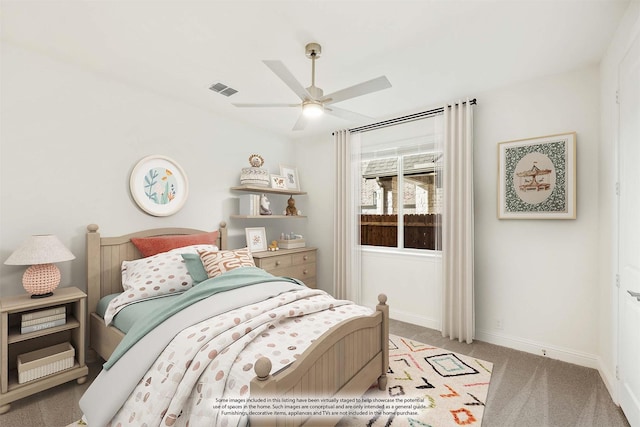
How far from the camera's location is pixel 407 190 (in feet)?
12.5

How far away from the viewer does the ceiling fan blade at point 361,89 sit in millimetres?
1911

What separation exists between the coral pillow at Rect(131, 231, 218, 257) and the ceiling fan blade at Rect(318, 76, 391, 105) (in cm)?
195

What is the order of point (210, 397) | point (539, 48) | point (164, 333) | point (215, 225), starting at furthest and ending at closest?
point (215, 225) → point (539, 48) → point (164, 333) → point (210, 397)

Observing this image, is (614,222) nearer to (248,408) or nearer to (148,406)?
(248,408)

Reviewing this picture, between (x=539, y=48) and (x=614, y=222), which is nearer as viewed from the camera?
(x=614, y=222)

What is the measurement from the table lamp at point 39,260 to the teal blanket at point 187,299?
0.80 meters

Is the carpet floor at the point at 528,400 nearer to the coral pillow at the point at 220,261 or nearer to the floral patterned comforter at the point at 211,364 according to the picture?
the floral patterned comforter at the point at 211,364

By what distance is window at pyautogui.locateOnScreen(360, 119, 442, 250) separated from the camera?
3.51 m

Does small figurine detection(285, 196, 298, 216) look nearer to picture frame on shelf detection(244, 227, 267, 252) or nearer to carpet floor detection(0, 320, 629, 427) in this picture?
picture frame on shelf detection(244, 227, 267, 252)

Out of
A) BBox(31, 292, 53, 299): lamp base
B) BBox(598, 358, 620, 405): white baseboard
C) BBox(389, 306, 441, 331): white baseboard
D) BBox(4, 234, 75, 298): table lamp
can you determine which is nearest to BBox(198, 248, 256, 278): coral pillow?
BBox(4, 234, 75, 298): table lamp

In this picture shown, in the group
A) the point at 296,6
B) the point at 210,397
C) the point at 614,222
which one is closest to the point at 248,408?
the point at 210,397

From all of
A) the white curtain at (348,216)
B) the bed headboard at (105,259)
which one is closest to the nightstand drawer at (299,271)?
the white curtain at (348,216)

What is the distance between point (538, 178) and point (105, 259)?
12.8 feet

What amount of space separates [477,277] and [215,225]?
9.60 ft
